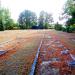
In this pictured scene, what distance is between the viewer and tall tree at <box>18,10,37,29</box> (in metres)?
114

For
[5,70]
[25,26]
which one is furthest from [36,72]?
[25,26]

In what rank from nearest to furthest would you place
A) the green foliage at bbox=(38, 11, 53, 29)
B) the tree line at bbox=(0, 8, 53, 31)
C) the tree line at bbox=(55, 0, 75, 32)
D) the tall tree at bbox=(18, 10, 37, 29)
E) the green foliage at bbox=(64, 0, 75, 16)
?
the tree line at bbox=(55, 0, 75, 32)
the green foliage at bbox=(64, 0, 75, 16)
the tree line at bbox=(0, 8, 53, 31)
the tall tree at bbox=(18, 10, 37, 29)
the green foliage at bbox=(38, 11, 53, 29)

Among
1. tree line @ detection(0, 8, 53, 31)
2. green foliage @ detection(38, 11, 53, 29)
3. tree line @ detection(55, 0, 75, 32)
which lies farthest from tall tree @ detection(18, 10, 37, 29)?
tree line @ detection(55, 0, 75, 32)

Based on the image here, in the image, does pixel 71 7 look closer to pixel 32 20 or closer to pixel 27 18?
pixel 32 20

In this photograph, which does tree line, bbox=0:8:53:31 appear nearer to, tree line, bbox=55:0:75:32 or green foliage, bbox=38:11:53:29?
green foliage, bbox=38:11:53:29

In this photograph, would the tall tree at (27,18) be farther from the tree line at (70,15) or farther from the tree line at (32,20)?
the tree line at (70,15)

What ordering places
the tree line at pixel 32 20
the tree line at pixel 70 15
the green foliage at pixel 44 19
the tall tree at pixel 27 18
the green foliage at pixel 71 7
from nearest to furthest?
1. the tree line at pixel 70 15
2. the green foliage at pixel 71 7
3. the tree line at pixel 32 20
4. the tall tree at pixel 27 18
5. the green foliage at pixel 44 19

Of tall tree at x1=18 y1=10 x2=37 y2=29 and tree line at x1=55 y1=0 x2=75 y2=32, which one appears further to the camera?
tall tree at x1=18 y1=10 x2=37 y2=29

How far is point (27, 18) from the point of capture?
384 feet

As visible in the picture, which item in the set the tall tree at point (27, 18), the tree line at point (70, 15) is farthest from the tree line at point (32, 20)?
the tree line at point (70, 15)

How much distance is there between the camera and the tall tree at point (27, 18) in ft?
374

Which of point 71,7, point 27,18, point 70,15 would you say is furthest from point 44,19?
point 71,7

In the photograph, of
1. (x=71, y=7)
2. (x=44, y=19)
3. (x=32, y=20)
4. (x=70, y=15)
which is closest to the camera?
(x=71, y=7)

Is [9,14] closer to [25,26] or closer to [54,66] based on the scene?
[25,26]
